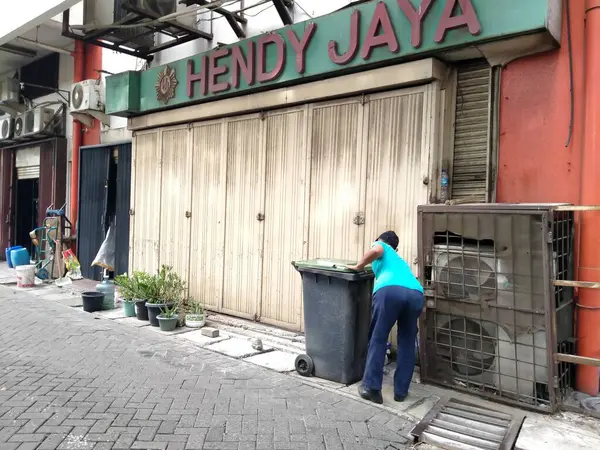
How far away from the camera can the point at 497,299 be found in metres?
4.10

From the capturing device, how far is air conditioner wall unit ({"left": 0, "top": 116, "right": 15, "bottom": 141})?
1309cm

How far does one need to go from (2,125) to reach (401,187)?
1278cm

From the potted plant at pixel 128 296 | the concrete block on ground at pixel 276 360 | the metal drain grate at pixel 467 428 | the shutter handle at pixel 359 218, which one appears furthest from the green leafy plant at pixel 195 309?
the metal drain grate at pixel 467 428

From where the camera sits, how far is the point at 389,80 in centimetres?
528

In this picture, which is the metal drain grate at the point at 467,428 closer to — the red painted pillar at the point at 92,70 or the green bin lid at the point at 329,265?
the green bin lid at the point at 329,265

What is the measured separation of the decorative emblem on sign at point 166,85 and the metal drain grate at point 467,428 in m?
6.15

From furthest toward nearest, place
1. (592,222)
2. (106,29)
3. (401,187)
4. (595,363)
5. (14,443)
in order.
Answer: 1. (106,29)
2. (401,187)
3. (592,222)
4. (595,363)
5. (14,443)

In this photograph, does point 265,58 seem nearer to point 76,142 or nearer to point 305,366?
point 305,366

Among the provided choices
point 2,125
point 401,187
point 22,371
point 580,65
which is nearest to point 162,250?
point 22,371

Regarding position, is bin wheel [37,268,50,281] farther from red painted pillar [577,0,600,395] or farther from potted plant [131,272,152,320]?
red painted pillar [577,0,600,395]

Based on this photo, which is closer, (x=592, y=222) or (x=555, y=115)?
(x=592, y=222)

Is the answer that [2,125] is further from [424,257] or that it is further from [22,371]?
[424,257]

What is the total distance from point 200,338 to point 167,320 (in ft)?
2.08

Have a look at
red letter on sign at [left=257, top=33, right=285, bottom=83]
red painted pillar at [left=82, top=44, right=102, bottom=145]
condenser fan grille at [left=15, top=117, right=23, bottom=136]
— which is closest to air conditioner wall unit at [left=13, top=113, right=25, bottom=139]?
condenser fan grille at [left=15, top=117, right=23, bottom=136]
